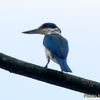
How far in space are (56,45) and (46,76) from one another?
1.85 m

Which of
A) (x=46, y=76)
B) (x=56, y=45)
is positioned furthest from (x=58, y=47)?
(x=46, y=76)

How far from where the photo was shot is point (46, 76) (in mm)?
2082

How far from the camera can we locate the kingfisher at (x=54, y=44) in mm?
3550

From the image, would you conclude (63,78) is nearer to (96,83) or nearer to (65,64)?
(96,83)

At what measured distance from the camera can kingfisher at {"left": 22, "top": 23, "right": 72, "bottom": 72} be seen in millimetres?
3550

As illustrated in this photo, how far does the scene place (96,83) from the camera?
6.74 ft

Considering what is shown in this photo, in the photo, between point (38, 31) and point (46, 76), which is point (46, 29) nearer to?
point (38, 31)

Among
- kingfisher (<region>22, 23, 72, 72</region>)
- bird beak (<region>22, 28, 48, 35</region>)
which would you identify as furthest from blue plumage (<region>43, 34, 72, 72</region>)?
bird beak (<region>22, 28, 48, 35</region>)

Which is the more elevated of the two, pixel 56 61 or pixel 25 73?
pixel 25 73

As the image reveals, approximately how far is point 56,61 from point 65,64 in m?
0.30

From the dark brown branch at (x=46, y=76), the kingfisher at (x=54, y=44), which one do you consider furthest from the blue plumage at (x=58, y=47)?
the dark brown branch at (x=46, y=76)

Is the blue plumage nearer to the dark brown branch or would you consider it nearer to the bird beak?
the bird beak

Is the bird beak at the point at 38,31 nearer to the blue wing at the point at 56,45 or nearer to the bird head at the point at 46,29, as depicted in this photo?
the bird head at the point at 46,29

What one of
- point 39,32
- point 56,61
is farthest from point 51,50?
point 39,32
